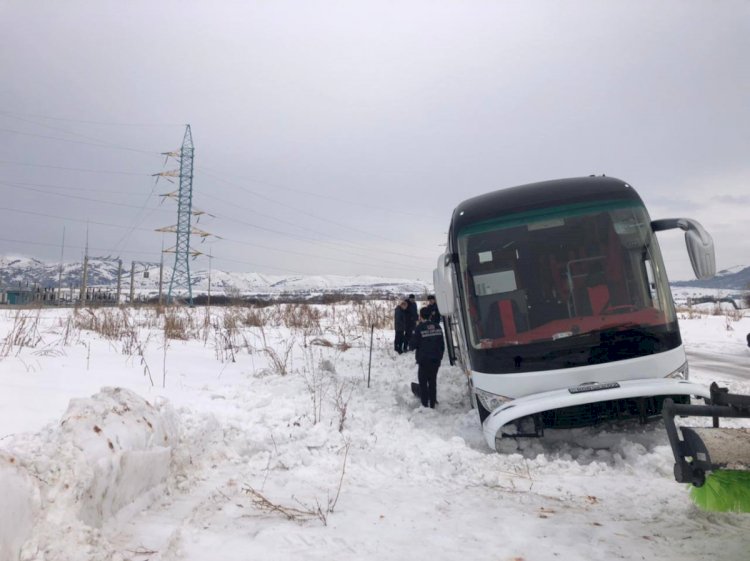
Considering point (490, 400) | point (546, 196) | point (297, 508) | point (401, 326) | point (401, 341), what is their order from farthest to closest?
point (401, 341), point (401, 326), point (546, 196), point (490, 400), point (297, 508)

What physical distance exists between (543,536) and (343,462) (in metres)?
2.02

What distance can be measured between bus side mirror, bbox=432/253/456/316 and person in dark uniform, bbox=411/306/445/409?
52.9 inches

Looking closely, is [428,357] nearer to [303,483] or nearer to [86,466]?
[303,483]

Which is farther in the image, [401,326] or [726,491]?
[401,326]

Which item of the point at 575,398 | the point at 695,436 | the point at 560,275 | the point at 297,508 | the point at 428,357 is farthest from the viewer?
the point at 428,357

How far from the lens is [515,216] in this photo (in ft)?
18.3

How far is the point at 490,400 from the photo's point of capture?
4.99 m

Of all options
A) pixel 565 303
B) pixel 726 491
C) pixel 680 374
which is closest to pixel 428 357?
pixel 565 303

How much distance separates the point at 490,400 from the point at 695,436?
252cm

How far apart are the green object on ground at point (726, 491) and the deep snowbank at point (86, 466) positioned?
3.56 meters

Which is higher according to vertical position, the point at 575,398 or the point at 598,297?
the point at 598,297

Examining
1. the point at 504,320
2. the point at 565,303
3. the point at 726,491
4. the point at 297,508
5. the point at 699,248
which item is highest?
the point at 699,248

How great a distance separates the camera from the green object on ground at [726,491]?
2.64m

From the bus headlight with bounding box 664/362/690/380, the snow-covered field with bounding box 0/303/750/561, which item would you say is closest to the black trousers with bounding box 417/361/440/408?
the snow-covered field with bounding box 0/303/750/561
